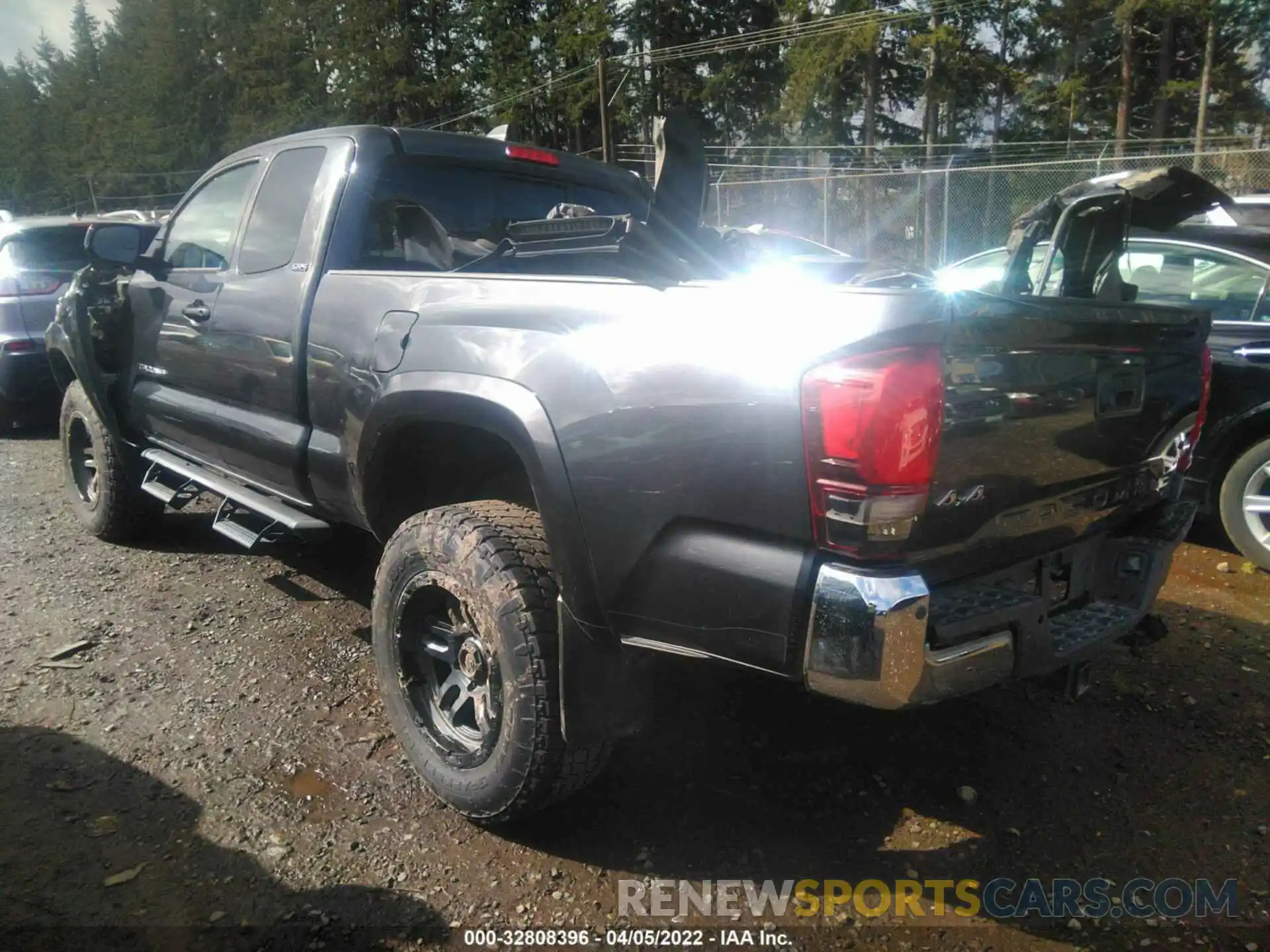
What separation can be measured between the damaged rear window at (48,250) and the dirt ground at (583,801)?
4992 mm

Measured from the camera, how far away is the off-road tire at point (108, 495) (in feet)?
15.5

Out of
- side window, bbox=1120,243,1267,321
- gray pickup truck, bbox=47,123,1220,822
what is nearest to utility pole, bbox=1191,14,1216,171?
side window, bbox=1120,243,1267,321

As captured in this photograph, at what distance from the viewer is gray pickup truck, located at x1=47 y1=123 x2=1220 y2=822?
1862 mm

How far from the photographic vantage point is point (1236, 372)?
4496 mm

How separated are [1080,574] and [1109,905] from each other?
851 mm

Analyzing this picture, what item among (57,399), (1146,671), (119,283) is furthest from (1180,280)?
(57,399)

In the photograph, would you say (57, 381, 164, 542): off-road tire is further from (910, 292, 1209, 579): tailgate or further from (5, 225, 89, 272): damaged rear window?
(910, 292, 1209, 579): tailgate

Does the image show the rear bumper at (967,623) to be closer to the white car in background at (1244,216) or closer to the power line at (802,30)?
the white car in background at (1244,216)

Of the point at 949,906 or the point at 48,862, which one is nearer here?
the point at 949,906

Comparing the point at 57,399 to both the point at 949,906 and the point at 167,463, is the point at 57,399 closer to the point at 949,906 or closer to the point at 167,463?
the point at 167,463

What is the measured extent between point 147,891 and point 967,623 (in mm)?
2205

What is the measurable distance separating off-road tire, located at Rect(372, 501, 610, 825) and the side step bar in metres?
0.87

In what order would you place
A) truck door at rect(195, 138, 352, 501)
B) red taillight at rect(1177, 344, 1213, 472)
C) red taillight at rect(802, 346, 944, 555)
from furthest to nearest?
truck door at rect(195, 138, 352, 501), red taillight at rect(1177, 344, 1213, 472), red taillight at rect(802, 346, 944, 555)

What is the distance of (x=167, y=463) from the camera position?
4207 mm
